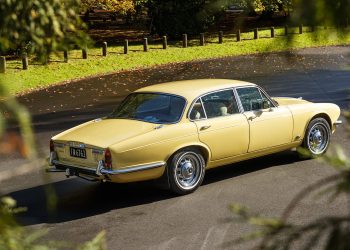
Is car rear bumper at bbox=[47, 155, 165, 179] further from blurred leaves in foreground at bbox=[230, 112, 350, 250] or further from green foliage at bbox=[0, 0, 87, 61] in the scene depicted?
blurred leaves in foreground at bbox=[230, 112, 350, 250]

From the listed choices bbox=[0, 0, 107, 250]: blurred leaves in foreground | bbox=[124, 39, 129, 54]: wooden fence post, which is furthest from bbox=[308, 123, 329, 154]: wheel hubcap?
bbox=[124, 39, 129, 54]: wooden fence post

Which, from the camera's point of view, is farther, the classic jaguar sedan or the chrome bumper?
the classic jaguar sedan

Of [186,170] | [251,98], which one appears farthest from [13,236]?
[251,98]

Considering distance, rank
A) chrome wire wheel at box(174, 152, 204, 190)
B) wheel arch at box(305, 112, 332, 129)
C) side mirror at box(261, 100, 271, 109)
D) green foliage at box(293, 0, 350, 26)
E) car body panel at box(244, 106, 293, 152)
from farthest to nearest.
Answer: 1. wheel arch at box(305, 112, 332, 129)
2. side mirror at box(261, 100, 271, 109)
3. car body panel at box(244, 106, 293, 152)
4. chrome wire wheel at box(174, 152, 204, 190)
5. green foliage at box(293, 0, 350, 26)

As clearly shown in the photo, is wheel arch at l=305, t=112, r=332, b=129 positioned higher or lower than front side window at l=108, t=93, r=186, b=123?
lower

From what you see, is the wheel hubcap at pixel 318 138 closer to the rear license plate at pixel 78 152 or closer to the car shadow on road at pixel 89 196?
the car shadow on road at pixel 89 196

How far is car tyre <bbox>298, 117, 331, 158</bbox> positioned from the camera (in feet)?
35.0

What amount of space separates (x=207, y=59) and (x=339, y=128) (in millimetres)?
17582

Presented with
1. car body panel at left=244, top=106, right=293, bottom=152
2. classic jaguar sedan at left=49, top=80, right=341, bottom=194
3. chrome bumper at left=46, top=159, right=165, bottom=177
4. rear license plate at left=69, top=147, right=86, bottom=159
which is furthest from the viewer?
car body panel at left=244, top=106, right=293, bottom=152

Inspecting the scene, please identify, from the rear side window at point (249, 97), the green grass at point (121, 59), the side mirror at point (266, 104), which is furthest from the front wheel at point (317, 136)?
the green grass at point (121, 59)

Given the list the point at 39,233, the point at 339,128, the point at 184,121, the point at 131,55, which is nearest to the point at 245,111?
the point at 184,121

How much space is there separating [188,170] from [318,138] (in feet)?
9.93

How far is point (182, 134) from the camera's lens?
8820 millimetres

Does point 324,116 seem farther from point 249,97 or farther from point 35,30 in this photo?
point 35,30
